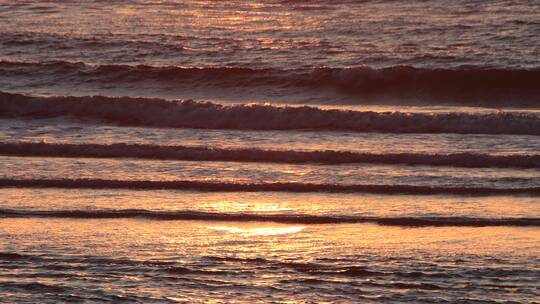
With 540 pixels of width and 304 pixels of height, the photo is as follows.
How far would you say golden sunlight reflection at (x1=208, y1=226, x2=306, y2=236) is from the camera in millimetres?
8547

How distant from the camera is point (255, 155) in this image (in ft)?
40.4

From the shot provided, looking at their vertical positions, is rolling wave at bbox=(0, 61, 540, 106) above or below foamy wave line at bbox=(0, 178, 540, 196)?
above

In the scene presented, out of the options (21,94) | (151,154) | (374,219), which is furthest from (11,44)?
(374,219)

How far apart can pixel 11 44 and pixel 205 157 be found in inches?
423

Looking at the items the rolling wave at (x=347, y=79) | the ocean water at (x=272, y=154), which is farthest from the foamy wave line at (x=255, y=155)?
the rolling wave at (x=347, y=79)

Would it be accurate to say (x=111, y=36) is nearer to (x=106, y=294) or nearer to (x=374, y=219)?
(x=374, y=219)

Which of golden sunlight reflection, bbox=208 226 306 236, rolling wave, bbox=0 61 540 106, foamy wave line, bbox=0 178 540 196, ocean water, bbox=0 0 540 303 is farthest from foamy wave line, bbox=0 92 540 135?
golden sunlight reflection, bbox=208 226 306 236

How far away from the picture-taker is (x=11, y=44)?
71.5ft

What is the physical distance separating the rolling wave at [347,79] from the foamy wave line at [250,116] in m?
2.58

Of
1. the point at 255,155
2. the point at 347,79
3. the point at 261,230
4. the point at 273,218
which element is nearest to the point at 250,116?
the point at 255,155

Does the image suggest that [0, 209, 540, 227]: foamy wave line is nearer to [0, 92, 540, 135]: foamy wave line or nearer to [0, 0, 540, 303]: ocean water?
[0, 0, 540, 303]: ocean water

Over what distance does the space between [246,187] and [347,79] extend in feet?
25.5

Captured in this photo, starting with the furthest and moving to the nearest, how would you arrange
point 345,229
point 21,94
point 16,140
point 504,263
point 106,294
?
point 21,94 → point 16,140 → point 345,229 → point 504,263 → point 106,294

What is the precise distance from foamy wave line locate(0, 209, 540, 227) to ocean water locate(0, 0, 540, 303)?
0.09 feet
